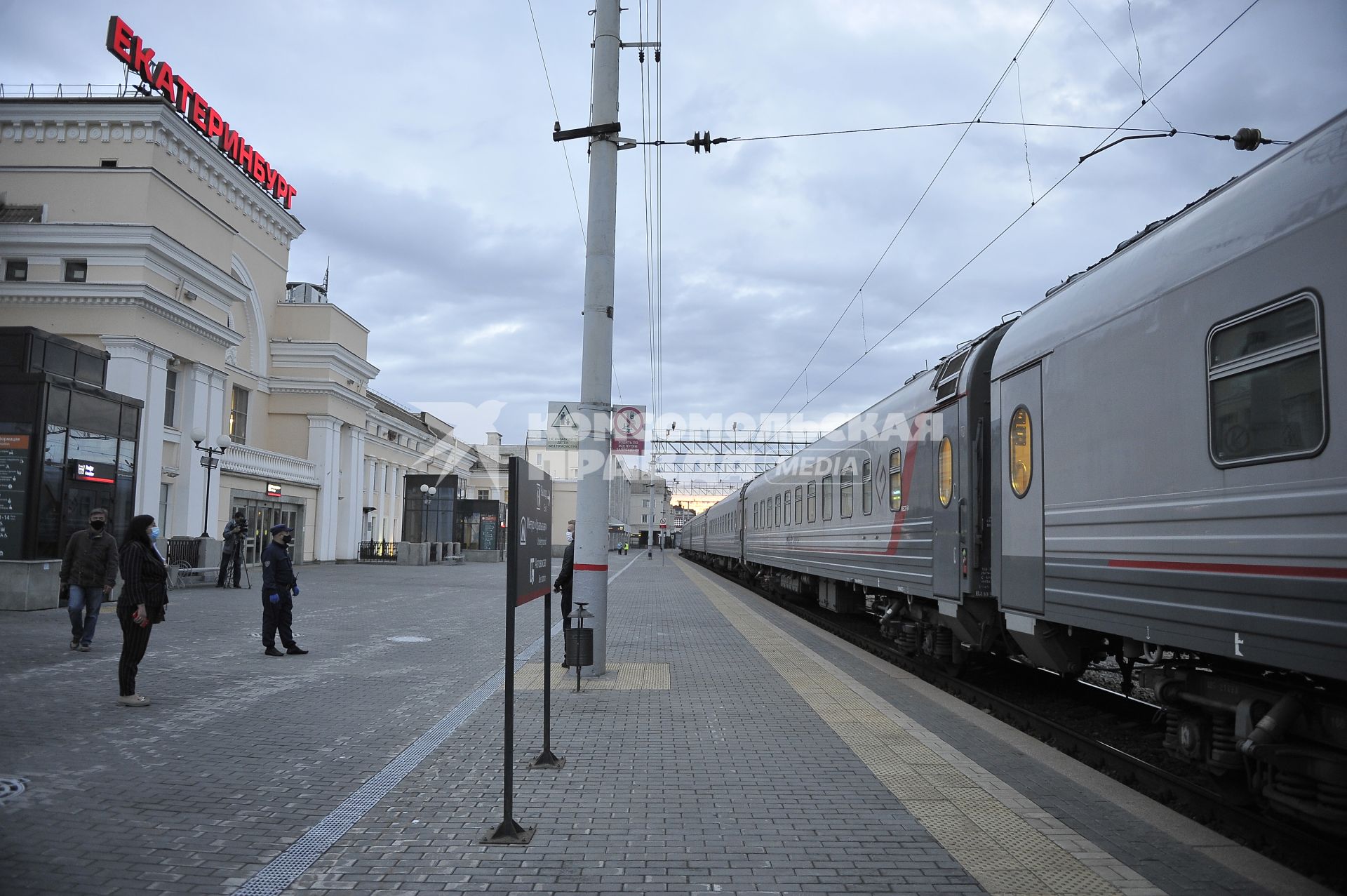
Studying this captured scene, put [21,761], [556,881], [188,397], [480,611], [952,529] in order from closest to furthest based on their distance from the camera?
[556,881], [21,761], [952,529], [480,611], [188,397]

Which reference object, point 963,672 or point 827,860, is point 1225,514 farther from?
point 963,672

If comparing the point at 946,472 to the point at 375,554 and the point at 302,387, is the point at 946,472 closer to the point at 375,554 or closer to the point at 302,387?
the point at 302,387

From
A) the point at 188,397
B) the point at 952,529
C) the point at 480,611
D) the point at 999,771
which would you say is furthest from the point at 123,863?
the point at 188,397

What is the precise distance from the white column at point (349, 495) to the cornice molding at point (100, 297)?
17.2 metres

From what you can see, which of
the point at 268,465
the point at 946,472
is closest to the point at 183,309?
the point at 268,465

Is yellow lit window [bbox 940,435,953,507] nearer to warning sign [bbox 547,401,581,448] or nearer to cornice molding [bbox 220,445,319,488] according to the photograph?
warning sign [bbox 547,401,581,448]

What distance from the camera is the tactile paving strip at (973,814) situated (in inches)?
170

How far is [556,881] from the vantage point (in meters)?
4.25

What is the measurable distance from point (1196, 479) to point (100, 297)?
27527mm

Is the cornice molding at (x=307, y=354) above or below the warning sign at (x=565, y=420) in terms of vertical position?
above

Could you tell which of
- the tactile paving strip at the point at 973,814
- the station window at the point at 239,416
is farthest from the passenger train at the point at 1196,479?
the station window at the point at 239,416

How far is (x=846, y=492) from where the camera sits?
49.1 ft

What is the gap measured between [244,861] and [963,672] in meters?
8.49

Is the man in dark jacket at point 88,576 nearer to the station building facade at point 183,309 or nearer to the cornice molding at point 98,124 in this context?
the station building facade at point 183,309
